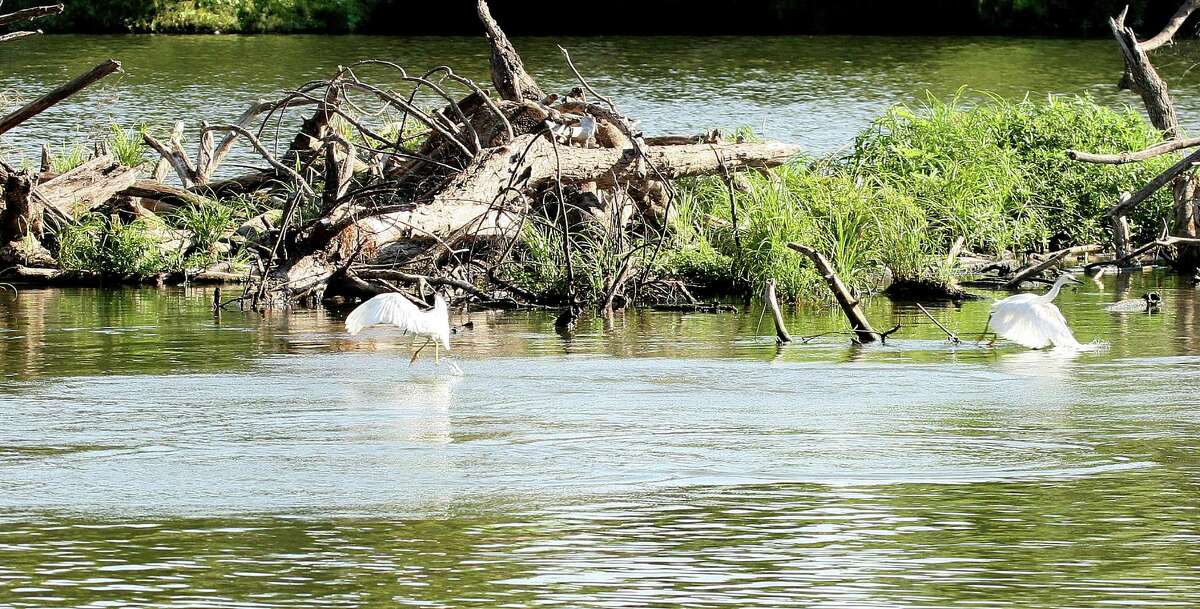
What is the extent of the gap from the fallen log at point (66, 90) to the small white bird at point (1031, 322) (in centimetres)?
463

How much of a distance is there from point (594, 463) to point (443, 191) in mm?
6057

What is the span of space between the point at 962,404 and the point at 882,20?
5095 cm

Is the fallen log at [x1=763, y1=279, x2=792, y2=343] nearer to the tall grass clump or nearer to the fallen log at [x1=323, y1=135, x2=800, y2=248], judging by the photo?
the fallen log at [x1=323, y1=135, x2=800, y2=248]

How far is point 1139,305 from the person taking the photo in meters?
12.8

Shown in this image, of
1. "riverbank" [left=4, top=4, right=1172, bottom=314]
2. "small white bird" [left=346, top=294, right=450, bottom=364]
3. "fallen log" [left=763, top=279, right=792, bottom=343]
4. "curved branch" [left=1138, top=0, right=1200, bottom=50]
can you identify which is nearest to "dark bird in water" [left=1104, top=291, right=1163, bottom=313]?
"riverbank" [left=4, top=4, right=1172, bottom=314]

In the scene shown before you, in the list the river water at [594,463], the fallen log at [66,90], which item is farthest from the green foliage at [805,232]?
the fallen log at [66,90]

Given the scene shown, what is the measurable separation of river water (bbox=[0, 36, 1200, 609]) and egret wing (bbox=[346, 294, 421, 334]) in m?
0.25

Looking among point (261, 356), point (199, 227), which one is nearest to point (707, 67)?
point (199, 227)

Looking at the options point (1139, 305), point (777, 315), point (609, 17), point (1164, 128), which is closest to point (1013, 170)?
point (1164, 128)

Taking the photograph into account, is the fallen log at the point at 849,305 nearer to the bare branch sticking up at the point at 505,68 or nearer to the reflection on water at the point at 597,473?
the reflection on water at the point at 597,473

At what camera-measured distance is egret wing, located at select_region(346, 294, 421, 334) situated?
376 inches

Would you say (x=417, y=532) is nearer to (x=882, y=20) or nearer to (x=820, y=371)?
(x=820, y=371)

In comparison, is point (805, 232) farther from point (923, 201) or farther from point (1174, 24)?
point (1174, 24)

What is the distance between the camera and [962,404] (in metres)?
8.60
